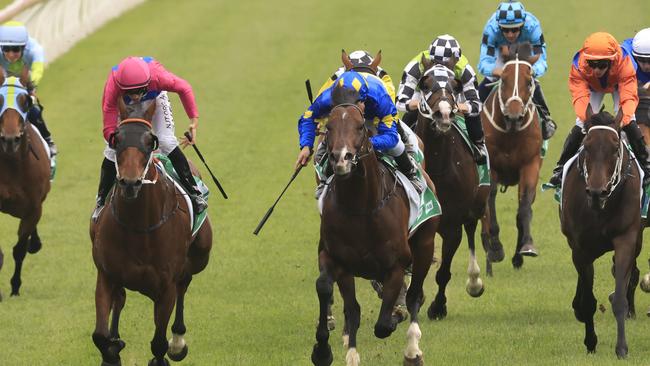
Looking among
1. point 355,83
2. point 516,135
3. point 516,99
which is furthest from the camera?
point 516,135

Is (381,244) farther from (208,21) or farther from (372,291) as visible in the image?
(208,21)

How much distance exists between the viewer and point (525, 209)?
1523 cm

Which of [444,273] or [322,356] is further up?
[322,356]

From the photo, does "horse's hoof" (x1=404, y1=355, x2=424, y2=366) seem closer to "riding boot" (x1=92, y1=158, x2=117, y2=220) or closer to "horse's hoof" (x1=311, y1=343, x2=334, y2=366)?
"horse's hoof" (x1=311, y1=343, x2=334, y2=366)

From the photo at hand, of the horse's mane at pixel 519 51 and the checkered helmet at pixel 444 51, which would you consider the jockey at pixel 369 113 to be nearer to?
the checkered helmet at pixel 444 51

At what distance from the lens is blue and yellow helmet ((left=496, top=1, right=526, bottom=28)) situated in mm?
15780

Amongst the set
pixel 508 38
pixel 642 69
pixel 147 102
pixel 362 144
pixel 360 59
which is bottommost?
pixel 508 38

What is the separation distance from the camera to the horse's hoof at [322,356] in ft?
31.9

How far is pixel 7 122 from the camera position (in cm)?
1376

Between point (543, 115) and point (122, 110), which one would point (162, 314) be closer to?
point (122, 110)

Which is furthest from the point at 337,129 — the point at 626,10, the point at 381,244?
the point at 626,10

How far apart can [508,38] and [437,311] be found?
4.46 m

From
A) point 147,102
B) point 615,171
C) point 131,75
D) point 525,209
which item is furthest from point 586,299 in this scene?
point 525,209

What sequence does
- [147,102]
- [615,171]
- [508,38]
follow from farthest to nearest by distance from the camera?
[508,38] < [615,171] < [147,102]
